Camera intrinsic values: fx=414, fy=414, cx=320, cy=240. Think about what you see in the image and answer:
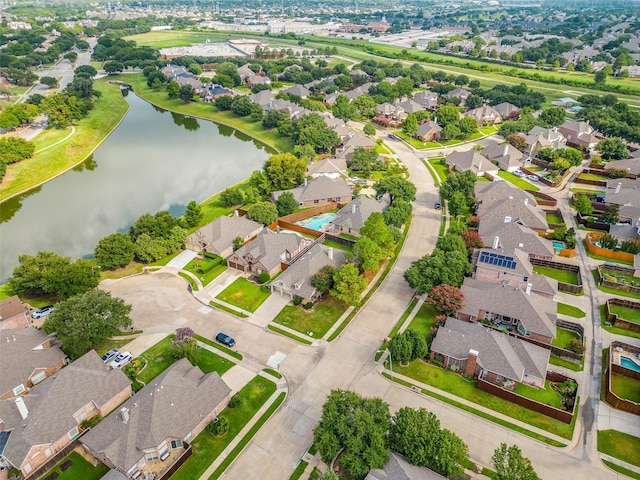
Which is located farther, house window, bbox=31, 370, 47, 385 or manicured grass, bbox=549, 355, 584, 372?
manicured grass, bbox=549, 355, 584, 372

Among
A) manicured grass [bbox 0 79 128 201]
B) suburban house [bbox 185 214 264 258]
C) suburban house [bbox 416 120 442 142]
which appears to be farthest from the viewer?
suburban house [bbox 416 120 442 142]

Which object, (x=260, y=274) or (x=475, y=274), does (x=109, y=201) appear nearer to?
(x=260, y=274)

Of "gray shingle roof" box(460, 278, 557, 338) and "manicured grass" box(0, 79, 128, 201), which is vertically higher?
"gray shingle roof" box(460, 278, 557, 338)

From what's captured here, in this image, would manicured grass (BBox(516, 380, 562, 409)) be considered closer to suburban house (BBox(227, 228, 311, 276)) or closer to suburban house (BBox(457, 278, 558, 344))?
suburban house (BBox(457, 278, 558, 344))

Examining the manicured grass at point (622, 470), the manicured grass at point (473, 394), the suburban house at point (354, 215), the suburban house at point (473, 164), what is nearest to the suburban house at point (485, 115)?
the suburban house at point (473, 164)

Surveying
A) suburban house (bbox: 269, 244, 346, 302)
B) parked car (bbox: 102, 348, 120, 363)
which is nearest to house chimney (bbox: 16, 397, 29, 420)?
parked car (bbox: 102, 348, 120, 363)

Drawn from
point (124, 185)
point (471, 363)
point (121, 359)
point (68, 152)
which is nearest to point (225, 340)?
point (121, 359)

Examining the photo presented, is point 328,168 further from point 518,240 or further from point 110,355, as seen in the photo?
point 110,355
